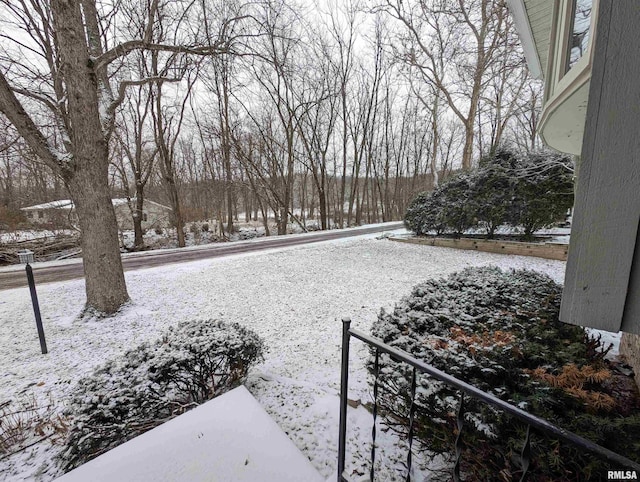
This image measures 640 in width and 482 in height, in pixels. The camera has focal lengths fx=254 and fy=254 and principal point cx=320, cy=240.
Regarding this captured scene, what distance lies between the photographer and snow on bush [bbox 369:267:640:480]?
1220 mm

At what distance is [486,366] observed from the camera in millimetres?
1677

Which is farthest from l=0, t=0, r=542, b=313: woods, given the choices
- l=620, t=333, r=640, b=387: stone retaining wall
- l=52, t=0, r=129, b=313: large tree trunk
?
l=620, t=333, r=640, b=387: stone retaining wall

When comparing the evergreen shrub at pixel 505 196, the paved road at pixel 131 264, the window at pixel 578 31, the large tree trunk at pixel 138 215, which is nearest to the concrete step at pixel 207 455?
the window at pixel 578 31

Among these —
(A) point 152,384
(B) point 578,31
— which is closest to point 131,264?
(A) point 152,384

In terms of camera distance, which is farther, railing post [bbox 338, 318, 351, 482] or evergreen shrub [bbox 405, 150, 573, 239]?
evergreen shrub [bbox 405, 150, 573, 239]

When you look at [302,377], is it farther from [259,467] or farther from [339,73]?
[339,73]

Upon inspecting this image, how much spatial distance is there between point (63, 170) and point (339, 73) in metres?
16.4

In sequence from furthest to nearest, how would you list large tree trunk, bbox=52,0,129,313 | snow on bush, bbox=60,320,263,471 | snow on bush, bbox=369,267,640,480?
1. large tree trunk, bbox=52,0,129,313
2. snow on bush, bbox=60,320,263,471
3. snow on bush, bbox=369,267,640,480

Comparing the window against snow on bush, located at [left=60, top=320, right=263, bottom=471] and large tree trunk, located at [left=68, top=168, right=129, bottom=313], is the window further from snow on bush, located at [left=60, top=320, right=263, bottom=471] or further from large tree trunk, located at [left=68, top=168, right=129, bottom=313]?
large tree trunk, located at [left=68, top=168, right=129, bottom=313]

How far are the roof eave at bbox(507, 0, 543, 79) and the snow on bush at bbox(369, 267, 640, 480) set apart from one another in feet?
13.1

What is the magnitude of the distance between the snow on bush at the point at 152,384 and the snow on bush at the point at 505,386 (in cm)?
154

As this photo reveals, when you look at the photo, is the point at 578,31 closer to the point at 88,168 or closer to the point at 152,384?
the point at 152,384

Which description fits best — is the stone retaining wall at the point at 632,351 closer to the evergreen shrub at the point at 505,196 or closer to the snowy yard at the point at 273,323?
the snowy yard at the point at 273,323

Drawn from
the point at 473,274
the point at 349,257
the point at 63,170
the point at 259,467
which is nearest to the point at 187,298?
the point at 63,170
